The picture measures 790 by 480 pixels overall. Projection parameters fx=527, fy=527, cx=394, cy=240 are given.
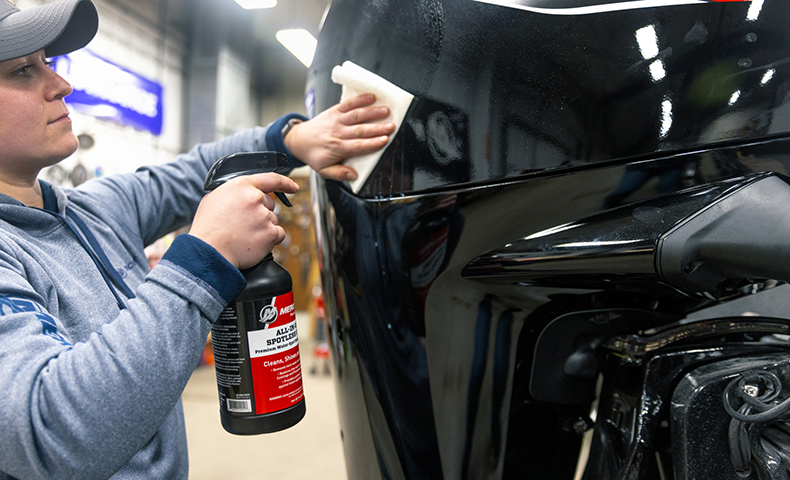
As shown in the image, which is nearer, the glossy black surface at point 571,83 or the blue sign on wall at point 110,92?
the glossy black surface at point 571,83

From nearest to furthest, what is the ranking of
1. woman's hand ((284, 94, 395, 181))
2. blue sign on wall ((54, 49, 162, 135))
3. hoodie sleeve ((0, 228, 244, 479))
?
hoodie sleeve ((0, 228, 244, 479)), woman's hand ((284, 94, 395, 181)), blue sign on wall ((54, 49, 162, 135))

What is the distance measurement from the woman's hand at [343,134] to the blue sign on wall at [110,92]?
380cm

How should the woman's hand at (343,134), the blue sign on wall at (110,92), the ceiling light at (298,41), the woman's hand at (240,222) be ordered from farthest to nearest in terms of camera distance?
the ceiling light at (298,41)
the blue sign on wall at (110,92)
the woman's hand at (343,134)
the woman's hand at (240,222)

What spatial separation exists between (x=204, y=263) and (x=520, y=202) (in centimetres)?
37

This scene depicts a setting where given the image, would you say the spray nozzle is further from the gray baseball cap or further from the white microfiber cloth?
the gray baseball cap

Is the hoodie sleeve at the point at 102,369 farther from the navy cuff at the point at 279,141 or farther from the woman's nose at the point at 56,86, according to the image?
the navy cuff at the point at 279,141

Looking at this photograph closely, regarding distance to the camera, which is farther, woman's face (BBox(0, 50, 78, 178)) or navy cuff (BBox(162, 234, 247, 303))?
woman's face (BBox(0, 50, 78, 178))

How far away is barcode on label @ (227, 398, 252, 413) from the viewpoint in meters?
0.66

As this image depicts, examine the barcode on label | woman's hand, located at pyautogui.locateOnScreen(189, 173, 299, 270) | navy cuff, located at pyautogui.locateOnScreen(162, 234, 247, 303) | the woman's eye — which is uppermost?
the woman's eye

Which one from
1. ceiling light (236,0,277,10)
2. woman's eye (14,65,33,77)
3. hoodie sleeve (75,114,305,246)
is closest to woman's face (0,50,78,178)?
woman's eye (14,65,33,77)

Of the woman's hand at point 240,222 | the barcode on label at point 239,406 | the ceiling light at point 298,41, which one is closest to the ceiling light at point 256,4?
the ceiling light at point 298,41

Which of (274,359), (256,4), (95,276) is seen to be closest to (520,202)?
(274,359)

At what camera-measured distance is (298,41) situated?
5.57m

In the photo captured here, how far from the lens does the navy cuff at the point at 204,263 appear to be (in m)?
0.57
